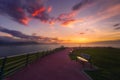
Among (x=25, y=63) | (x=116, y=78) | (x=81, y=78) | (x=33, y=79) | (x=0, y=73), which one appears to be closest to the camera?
(x=0, y=73)

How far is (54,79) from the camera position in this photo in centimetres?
670

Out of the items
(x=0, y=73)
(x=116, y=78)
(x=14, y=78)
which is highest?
(x=0, y=73)

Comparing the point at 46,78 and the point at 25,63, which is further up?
the point at 25,63

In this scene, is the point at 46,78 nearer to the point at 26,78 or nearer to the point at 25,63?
the point at 26,78

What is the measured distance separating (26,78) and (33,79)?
44 centimetres

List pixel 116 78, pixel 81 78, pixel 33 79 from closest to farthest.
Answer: pixel 33 79
pixel 81 78
pixel 116 78

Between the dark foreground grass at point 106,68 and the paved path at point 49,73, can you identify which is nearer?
the paved path at point 49,73

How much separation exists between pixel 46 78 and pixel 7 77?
216 cm

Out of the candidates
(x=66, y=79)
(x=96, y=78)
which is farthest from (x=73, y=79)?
(x=96, y=78)

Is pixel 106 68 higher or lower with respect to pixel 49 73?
lower

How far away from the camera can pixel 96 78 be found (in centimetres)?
723

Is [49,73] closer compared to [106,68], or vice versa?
[49,73]

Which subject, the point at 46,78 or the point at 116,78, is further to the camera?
the point at 116,78

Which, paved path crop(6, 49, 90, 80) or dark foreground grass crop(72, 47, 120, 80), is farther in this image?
dark foreground grass crop(72, 47, 120, 80)
